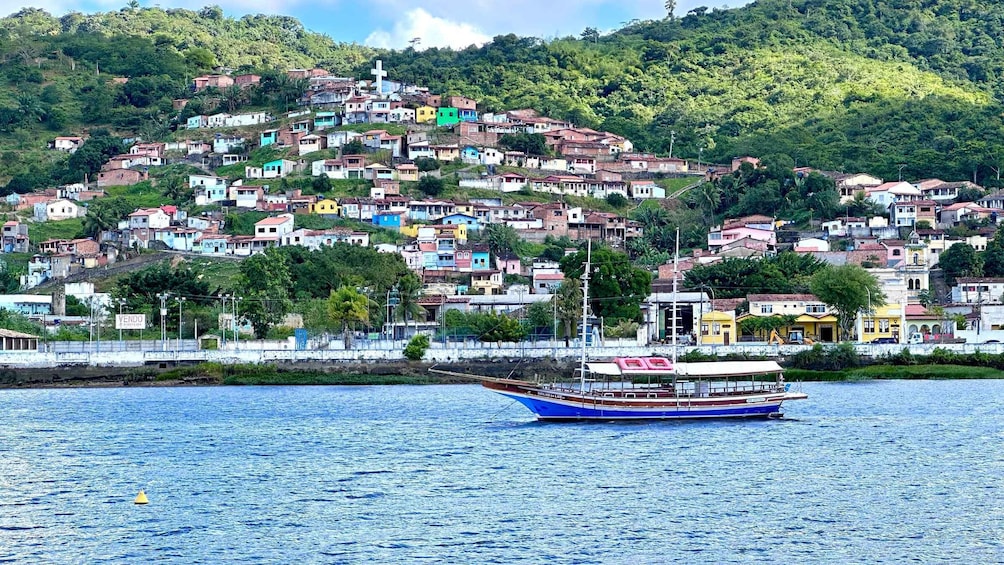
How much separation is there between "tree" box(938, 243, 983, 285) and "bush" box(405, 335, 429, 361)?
116 ft

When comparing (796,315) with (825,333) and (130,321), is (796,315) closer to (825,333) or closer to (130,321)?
(825,333)

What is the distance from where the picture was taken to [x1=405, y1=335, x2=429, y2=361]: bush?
6938 centimetres

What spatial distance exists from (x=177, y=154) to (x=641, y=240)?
44.4 meters

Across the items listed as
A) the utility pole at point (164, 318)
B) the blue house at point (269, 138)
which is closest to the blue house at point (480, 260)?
the utility pole at point (164, 318)

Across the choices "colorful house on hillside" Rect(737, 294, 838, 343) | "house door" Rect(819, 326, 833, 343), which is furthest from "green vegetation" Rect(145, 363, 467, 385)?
"house door" Rect(819, 326, 833, 343)

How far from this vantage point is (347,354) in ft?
232

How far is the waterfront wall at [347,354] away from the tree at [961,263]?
2163 cm

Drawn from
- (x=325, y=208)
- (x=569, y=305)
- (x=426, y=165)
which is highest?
Answer: (x=426, y=165)

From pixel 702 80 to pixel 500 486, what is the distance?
424 feet

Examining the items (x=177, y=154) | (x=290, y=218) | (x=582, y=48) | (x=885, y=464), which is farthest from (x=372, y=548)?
(x=582, y=48)

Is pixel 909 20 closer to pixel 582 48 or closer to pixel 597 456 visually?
pixel 582 48

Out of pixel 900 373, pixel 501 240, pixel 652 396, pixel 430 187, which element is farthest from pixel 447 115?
pixel 652 396

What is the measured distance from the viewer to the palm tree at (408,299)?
3142 inches

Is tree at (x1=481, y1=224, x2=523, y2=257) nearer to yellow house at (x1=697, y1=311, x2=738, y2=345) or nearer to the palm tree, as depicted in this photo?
the palm tree
